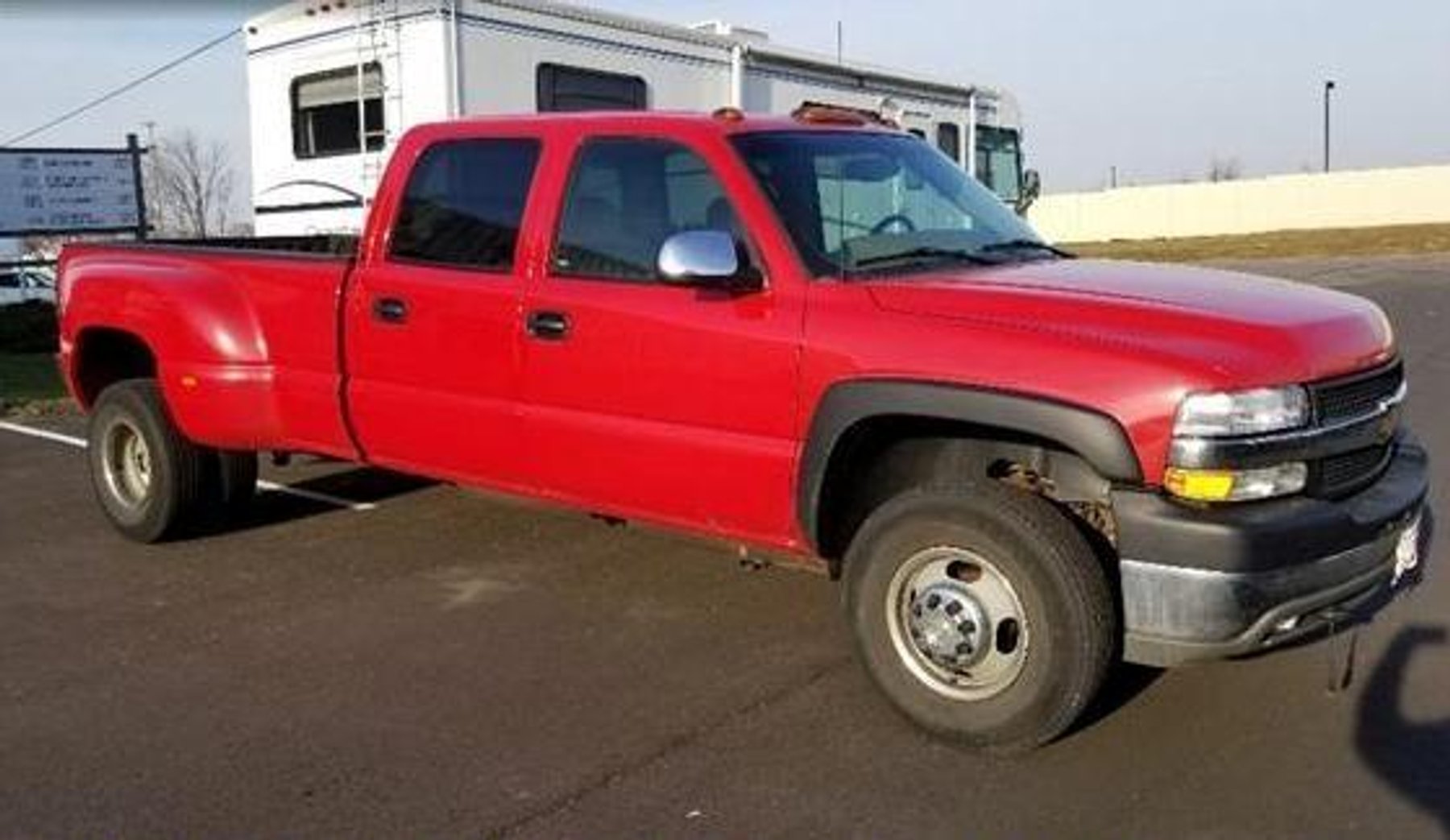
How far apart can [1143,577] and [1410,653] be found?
1641mm

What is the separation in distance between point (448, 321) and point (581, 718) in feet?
5.77

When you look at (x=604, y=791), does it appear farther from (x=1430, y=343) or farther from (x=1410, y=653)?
(x=1430, y=343)

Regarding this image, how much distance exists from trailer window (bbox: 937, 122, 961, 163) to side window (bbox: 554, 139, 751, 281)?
37.4 ft

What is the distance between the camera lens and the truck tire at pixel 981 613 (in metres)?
4.25

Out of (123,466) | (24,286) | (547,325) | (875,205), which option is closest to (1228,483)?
(875,205)

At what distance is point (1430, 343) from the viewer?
594 inches

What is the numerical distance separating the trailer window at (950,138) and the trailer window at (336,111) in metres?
7.04

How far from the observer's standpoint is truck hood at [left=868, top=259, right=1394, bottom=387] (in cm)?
415

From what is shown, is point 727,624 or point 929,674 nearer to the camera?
point 929,674

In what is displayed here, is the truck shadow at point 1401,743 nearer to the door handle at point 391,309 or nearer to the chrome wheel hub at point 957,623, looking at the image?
the chrome wheel hub at point 957,623

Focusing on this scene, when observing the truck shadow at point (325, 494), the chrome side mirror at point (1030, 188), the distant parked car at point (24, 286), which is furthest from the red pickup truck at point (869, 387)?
the distant parked car at point (24, 286)

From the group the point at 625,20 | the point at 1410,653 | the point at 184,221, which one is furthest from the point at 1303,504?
the point at 184,221

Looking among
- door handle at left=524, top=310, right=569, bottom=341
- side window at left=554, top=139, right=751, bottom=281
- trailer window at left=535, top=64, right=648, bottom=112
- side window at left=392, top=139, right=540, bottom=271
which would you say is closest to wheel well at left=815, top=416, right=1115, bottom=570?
side window at left=554, top=139, right=751, bottom=281

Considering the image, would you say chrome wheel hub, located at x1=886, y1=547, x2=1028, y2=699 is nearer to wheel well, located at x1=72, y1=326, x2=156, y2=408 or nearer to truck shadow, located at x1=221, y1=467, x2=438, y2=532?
truck shadow, located at x1=221, y1=467, x2=438, y2=532
